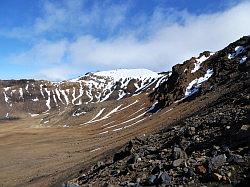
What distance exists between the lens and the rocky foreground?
21703 mm

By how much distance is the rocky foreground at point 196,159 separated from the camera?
71.2 feet

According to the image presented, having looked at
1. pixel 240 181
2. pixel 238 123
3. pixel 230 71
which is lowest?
pixel 240 181

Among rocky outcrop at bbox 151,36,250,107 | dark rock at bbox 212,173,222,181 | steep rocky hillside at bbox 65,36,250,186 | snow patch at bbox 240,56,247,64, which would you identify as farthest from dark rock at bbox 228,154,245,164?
snow patch at bbox 240,56,247,64

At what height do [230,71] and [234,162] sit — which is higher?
[230,71]

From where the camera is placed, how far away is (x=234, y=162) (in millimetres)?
22219

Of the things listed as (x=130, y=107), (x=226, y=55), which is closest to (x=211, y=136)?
(x=226, y=55)

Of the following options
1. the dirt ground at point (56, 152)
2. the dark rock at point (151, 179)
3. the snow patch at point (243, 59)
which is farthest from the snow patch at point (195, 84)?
the dark rock at point (151, 179)

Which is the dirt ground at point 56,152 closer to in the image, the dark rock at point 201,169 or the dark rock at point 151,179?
the dark rock at point 151,179

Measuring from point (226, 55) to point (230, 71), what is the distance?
46.5ft

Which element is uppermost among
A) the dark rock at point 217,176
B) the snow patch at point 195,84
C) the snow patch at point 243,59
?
the snow patch at point 243,59

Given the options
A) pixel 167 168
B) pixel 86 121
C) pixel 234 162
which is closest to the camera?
pixel 234 162

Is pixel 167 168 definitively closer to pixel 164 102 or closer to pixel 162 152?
pixel 162 152

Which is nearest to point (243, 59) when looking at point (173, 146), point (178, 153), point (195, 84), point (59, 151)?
point (195, 84)

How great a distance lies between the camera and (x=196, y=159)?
25.2 m
